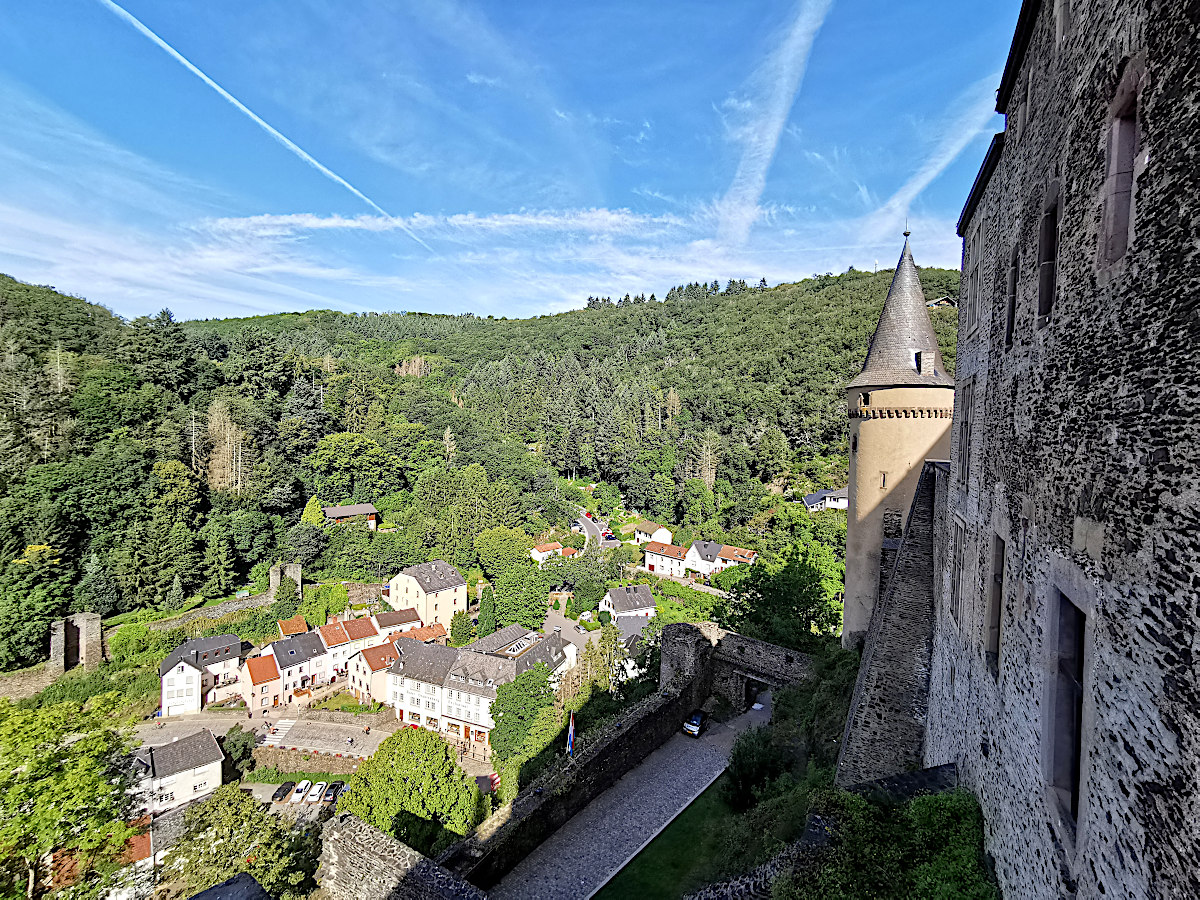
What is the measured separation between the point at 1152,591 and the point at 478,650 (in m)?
34.9

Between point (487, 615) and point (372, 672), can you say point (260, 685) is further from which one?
point (487, 615)

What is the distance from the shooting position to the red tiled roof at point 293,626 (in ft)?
124

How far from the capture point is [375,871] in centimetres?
977

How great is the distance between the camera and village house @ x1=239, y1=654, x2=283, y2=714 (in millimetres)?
32906

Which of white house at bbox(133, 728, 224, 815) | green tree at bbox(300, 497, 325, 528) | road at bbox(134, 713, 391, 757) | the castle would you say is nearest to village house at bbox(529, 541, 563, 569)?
green tree at bbox(300, 497, 325, 528)

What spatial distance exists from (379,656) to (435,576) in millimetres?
8091

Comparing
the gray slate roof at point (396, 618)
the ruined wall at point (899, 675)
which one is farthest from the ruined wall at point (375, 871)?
the gray slate roof at point (396, 618)

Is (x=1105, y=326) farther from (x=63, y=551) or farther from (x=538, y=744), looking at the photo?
(x=63, y=551)

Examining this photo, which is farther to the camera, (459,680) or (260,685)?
(260,685)

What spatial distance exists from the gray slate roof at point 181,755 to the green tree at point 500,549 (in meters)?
21.1

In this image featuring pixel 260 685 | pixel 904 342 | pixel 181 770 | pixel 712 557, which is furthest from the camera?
pixel 712 557

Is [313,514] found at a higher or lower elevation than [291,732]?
higher

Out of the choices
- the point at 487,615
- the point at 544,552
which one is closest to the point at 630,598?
the point at 544,552

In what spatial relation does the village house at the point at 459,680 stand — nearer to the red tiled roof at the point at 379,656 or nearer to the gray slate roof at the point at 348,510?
the red tiled roof at the point at 379,656
